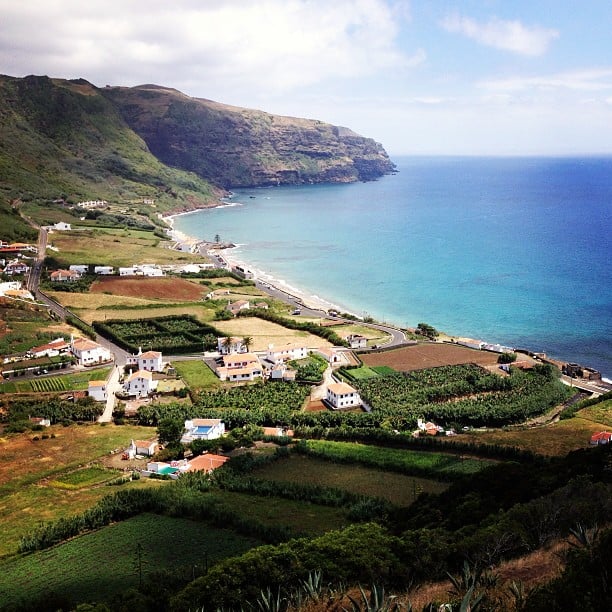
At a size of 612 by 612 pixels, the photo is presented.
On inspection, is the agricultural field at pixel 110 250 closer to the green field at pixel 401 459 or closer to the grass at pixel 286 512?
the green field at pixel 401 459

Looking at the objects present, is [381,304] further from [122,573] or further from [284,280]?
[122,573]

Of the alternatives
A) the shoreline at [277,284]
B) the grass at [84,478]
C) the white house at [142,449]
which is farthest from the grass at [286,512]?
the shoreline at [277,284]

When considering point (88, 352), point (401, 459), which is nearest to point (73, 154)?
point (88, 352)

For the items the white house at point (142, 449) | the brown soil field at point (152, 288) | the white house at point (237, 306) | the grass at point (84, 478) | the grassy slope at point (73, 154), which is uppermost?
the grassy slope at point (73, 154)

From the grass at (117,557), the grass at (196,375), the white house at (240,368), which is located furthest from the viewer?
the white house at (240,368)

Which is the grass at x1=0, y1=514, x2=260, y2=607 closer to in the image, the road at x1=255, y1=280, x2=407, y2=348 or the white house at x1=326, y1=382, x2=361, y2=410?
the white house at x1=326, y1=382, x2=361, y2=410

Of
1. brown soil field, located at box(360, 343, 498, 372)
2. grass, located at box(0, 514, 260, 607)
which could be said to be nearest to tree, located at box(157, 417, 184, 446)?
grass, located at box(0, 514, 260, 607)
